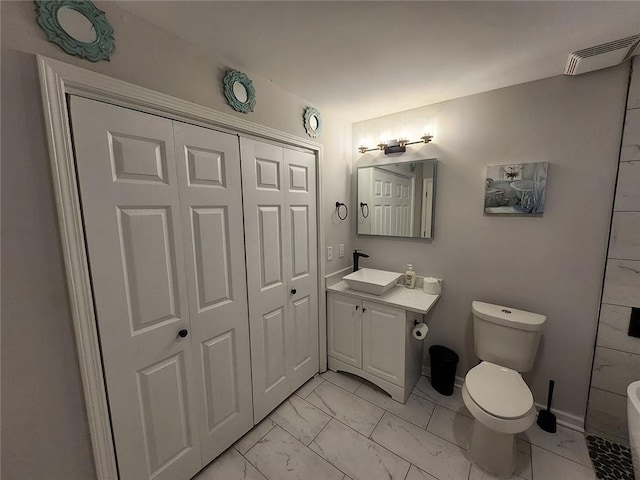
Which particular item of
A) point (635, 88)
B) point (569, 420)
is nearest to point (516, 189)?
point (635, 88)

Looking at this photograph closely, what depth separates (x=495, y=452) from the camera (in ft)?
4.63

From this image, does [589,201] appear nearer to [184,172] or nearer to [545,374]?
[545,374]

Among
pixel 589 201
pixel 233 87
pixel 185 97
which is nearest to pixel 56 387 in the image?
pixel 185 97

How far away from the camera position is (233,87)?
1.44 metres

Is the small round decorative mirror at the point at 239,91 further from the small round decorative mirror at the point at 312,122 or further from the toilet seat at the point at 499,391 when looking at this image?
the toilet seat at the point at 499,391

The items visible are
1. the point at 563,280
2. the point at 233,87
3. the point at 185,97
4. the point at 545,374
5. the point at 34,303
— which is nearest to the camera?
the point at 34,303

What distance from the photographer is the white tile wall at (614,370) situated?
4.91 ft

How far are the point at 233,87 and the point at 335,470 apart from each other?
229cm

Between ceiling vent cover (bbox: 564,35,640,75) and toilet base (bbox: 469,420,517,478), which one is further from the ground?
ceiling vent cover (bbox: 564,35,640,75)

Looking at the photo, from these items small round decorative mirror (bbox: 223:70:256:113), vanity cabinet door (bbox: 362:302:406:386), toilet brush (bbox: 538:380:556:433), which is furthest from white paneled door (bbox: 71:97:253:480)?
toilet brush (bbox: 538:380:556:433)

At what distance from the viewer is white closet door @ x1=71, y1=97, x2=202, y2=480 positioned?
3.33 ft

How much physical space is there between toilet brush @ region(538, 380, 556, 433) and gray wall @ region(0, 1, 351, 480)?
2612mm

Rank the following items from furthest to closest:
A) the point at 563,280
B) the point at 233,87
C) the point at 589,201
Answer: the point at 563,280
the point at 589,201
the point at 233,87

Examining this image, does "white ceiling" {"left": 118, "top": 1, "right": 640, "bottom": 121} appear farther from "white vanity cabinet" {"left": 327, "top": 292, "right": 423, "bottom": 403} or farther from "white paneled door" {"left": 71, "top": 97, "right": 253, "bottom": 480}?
"white vanity cabinet" {"left": 327, "top": 292, "right": 423, "bottom": 403}
